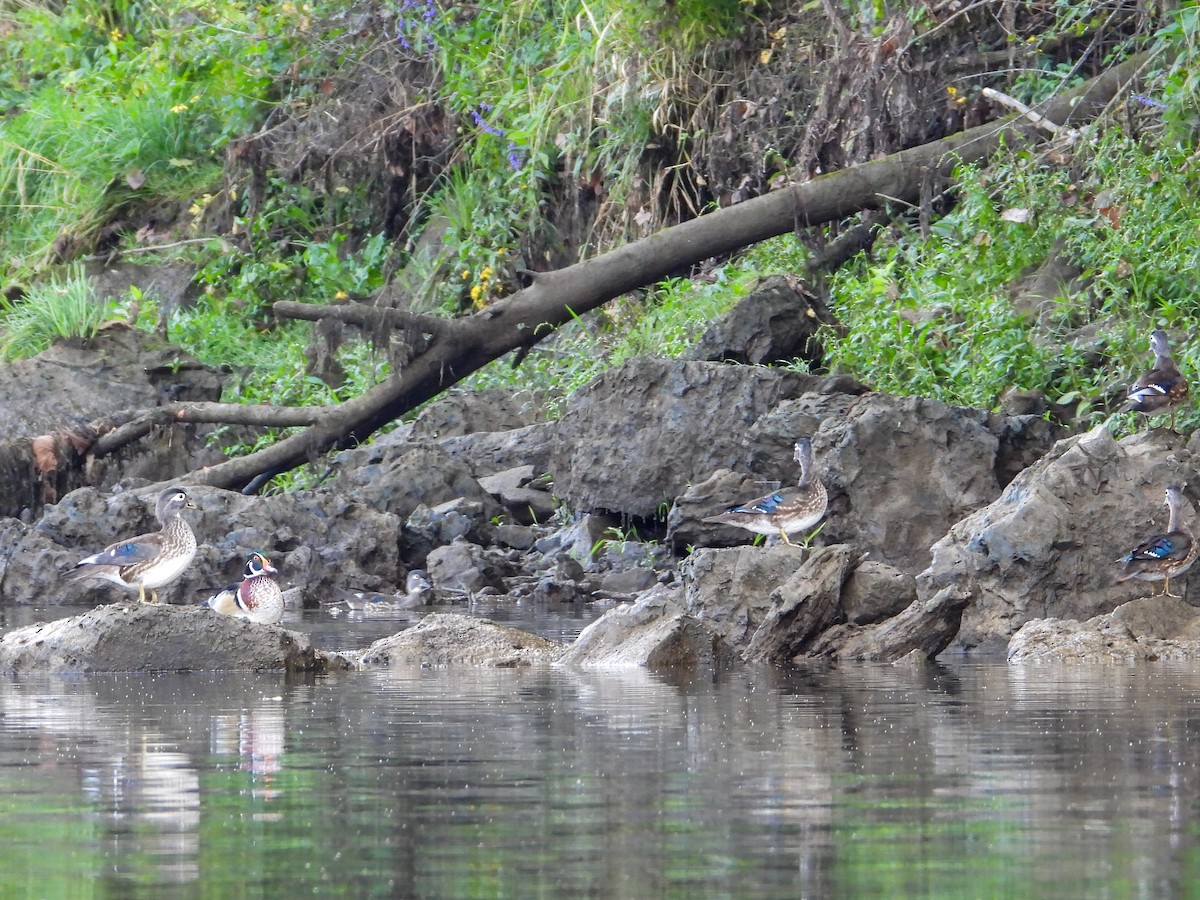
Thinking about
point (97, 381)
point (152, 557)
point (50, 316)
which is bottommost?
point (152, 557)

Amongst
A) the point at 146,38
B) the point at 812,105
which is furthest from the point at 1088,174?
the point at 146,38

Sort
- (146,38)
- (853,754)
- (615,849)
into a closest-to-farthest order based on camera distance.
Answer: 1. (615,849)
2. (853,754)
3. (146,38)

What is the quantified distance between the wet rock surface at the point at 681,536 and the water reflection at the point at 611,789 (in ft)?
4.10

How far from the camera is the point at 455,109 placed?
21.8 metres

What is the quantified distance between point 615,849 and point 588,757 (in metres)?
1.59

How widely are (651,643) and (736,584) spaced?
37.2 inches

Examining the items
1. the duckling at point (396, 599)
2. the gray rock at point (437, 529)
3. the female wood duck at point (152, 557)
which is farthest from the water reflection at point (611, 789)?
the gray rock at point (437, 529)

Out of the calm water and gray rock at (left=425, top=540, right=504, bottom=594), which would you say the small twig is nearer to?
gray rock at (left=425, top=540, right=504, bottom=594)

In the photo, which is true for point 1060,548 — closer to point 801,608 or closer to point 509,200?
point 801,608

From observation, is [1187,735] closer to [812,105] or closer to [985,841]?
[985,841]

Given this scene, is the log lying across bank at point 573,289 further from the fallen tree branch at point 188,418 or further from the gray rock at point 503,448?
the gray rock at point 503,448

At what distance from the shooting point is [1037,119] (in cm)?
1548

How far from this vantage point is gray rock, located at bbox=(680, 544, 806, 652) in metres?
10.2

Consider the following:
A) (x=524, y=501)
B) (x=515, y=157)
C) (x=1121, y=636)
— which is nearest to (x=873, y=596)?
(x=1121, y=636)
